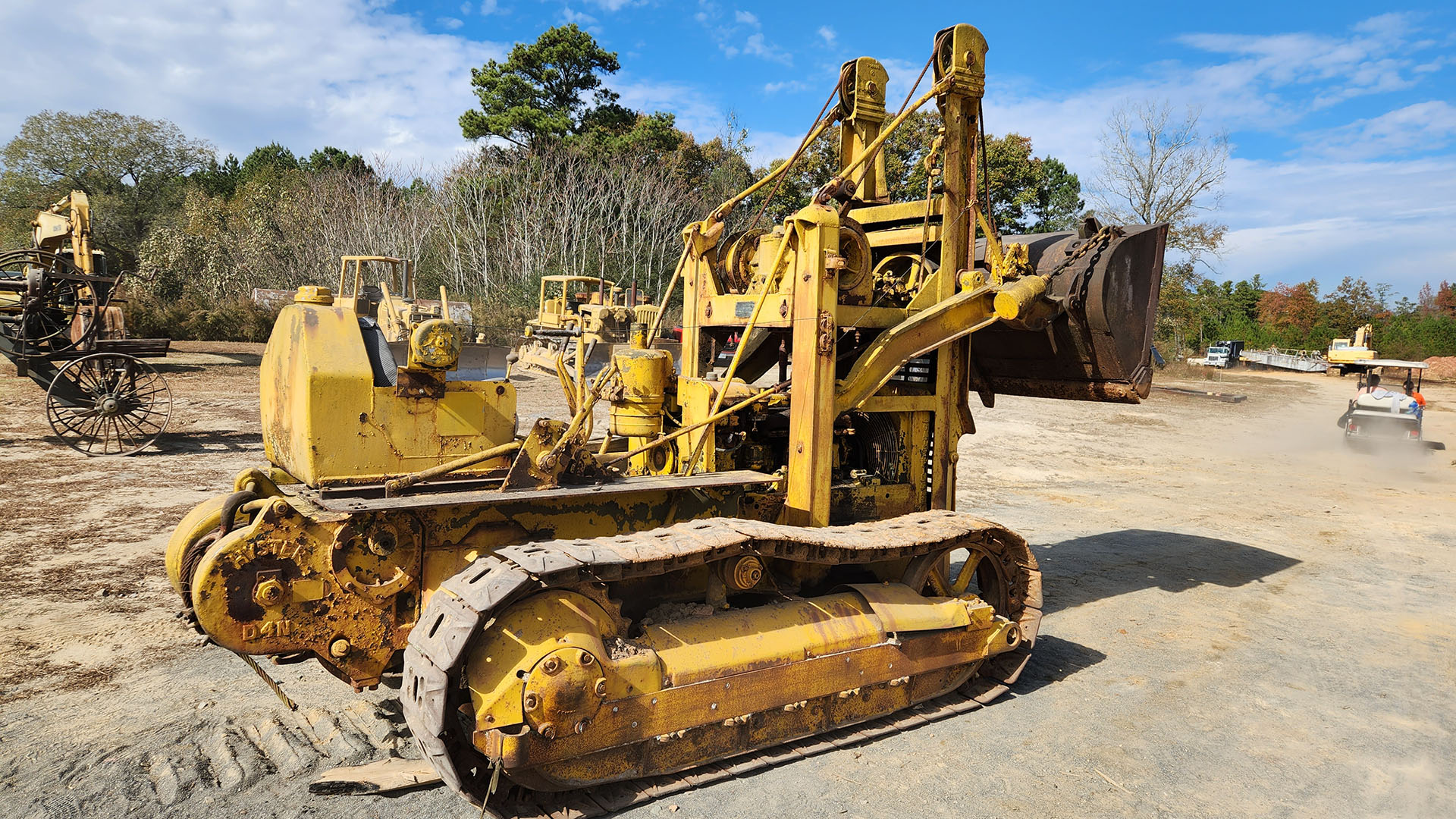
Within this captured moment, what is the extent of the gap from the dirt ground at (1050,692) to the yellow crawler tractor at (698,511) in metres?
0.43

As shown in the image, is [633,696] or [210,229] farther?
[210,229]

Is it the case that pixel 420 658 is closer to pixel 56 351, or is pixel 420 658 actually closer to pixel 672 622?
pixel 672 622

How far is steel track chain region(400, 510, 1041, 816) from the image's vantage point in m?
3.58

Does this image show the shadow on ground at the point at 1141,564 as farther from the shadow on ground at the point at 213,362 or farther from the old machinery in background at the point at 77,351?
the shadow on ground at the point at 213,362

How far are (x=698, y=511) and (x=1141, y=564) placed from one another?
553 cm

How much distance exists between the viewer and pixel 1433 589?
26.2 ft

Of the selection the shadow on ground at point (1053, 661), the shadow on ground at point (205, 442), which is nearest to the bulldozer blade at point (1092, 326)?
the shadow on ground at point (1053, 661)

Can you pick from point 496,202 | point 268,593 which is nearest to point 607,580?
point 268,593

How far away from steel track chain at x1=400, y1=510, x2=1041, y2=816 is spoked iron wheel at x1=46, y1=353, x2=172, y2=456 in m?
11.2

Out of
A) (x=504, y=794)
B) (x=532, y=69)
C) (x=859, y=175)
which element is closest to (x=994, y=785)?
(x=504, y=794)

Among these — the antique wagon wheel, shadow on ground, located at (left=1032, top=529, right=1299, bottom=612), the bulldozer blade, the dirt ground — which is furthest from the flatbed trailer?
the antique wagon wheel

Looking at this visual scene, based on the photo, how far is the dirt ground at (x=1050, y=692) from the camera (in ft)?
13.3

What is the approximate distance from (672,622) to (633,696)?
46 centimetres

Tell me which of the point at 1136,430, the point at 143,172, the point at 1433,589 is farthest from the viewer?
the point at 143,172
